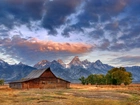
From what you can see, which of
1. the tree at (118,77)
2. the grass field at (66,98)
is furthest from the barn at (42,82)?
the grass field at (66,98)

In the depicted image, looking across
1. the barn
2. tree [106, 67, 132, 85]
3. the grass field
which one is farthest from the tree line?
the grass field

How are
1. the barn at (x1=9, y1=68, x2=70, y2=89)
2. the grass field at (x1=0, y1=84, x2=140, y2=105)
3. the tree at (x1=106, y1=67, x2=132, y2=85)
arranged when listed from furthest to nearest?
the tree at (x1=106, y1=67, x2=132, y2=85), the barn at (x1=9, y1=68, x2=70, y2=89), the grass field at (x1=0, y1=84, x2=140, y2=105)

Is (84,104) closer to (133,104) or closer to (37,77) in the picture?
(133,104)

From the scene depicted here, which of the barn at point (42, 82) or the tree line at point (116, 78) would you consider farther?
the tree line at point (116, 78)

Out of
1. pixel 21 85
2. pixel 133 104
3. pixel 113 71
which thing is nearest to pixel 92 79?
pixel 113 71

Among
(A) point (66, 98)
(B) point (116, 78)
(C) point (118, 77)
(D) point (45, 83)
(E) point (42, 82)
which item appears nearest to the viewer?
(A) point (66, 98)

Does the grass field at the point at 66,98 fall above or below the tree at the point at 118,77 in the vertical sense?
below

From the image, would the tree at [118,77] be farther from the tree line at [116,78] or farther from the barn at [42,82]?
the barn at [42,82]

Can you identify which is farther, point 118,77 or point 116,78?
point 116,78

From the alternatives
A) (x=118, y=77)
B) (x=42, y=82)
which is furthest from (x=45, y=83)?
(x=118, y=77)

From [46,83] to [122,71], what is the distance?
43873 mm

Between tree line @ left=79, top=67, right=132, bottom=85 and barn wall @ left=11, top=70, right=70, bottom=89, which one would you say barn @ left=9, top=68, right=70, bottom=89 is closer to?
barn wall @ left=11, top=70, right=70, bottom=89

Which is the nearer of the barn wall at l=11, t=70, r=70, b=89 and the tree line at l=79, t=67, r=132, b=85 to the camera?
the barn wall at l=11, t=70, r=70, b=89

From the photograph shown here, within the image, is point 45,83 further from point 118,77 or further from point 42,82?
point 118,77
